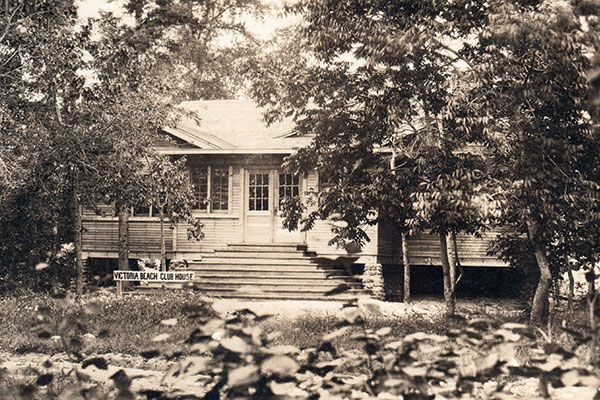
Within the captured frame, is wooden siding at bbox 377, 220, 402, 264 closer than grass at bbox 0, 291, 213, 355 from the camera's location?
A: No

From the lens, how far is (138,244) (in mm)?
17891

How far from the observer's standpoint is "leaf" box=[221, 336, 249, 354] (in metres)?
2.51

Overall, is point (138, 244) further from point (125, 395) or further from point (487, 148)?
point (125, 395)

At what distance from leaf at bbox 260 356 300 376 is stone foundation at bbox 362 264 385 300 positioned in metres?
13.5

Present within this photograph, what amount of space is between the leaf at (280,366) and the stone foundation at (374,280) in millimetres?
13469

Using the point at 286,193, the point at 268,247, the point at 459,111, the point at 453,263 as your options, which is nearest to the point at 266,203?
the point at 286,193

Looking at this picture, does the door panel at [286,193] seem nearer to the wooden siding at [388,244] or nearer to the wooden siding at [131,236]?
the wooden siding at [388,244]

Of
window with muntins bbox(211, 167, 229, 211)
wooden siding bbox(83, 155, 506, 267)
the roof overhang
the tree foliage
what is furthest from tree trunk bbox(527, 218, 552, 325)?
window with muntins bbox(211, 167, 229, 211)

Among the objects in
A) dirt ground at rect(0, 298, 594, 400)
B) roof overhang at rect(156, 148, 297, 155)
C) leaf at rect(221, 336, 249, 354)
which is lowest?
dirt ground at rect(0, 298, 594, 400)

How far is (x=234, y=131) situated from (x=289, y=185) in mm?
3190

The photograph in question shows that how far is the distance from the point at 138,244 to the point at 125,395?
51.4 feet

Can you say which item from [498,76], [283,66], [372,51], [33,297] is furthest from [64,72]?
[498,76]

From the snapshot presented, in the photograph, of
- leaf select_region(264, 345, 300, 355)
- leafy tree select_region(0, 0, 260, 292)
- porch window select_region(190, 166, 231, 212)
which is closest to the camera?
leaf select_region(264, 345, 300, 355)

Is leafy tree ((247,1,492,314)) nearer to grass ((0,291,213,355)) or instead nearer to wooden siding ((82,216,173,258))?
grass ((0,291,213,355))
